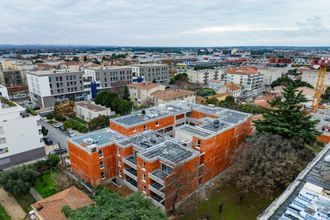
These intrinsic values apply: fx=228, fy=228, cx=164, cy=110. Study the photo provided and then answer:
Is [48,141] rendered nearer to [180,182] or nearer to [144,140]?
[144,140]

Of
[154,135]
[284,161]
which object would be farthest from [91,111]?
[284,161]

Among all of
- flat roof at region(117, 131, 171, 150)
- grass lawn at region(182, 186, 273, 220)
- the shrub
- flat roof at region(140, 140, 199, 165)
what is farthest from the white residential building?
grass lawn at region(182, 186, 273, 220)

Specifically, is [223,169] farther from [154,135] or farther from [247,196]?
[154,135]

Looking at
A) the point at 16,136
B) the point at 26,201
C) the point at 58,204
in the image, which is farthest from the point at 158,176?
the point at 16,136

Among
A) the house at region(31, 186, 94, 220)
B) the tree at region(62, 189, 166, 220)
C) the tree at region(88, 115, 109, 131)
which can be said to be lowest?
the tree at region(88, 115, 109, 131)

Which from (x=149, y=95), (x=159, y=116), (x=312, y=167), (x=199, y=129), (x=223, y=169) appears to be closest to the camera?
(x=312, y=167)

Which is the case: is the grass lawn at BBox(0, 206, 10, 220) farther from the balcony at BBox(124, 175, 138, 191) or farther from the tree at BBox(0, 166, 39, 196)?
the balcony at BBox(124, 175, 138, 191)
